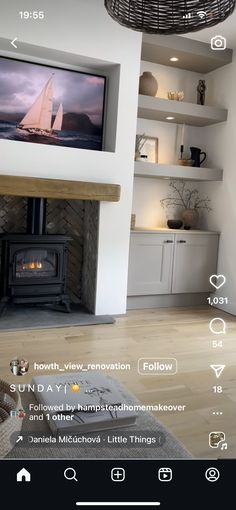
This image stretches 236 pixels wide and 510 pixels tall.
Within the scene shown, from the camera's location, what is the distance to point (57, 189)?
189 cm

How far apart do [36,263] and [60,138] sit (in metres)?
0.67

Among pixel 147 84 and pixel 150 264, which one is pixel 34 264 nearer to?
pixel 150 264

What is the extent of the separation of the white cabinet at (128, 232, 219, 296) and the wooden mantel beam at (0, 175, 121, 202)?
12.7 inches

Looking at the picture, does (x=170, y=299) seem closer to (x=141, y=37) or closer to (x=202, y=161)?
(x=202, y=161)

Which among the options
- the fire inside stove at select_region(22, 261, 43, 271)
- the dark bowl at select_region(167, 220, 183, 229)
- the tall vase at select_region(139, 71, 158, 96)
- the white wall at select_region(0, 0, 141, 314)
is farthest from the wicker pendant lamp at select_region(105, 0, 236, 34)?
the dark bowl at select_region(167, 220, 183, 229)

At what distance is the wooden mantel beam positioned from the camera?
5.92ft

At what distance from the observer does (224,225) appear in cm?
243
